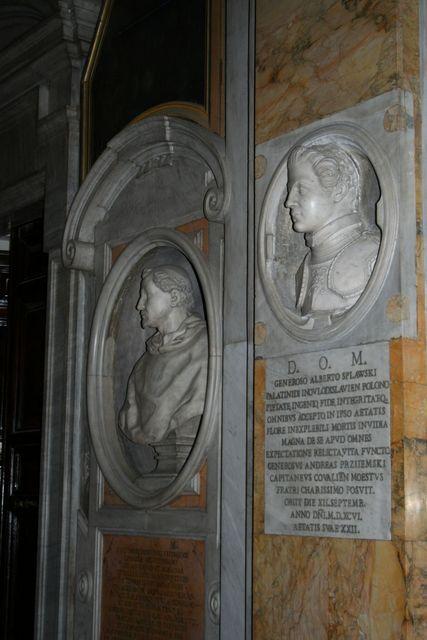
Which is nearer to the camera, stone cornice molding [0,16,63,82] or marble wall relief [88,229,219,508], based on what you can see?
marble wall relief [88,229,219,508]

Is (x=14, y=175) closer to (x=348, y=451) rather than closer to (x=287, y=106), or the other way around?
(x=287, y=106)

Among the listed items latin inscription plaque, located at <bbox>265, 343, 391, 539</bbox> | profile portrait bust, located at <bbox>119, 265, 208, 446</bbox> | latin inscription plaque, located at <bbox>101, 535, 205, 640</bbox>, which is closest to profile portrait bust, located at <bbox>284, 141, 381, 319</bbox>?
latin inscription plaque, located at <bbox>265, 343, 391, 539</bbox>

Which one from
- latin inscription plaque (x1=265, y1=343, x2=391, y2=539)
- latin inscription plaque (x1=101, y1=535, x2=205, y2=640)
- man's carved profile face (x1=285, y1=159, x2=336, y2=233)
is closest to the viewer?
latin inscription plaque (x1=265, y1=343, x2=391, y2=539)

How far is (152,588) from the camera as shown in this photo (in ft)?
20.5

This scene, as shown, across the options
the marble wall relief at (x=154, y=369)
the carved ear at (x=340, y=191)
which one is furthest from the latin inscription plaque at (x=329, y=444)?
the carved ear at (x=340, y=191)

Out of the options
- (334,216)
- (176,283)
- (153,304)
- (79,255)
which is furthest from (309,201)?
(79,255)

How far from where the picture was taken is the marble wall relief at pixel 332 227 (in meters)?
5.00

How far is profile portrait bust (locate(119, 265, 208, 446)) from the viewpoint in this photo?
20.5 ft

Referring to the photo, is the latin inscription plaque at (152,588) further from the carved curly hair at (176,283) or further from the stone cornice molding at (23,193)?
the stone cornice molding at (23,193)

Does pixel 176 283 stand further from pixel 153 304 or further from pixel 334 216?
pixel 334 216

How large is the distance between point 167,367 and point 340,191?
5.81 feet

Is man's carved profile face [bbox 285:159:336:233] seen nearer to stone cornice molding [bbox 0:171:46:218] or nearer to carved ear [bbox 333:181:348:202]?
carved ear [bbox 333:181:348:202]

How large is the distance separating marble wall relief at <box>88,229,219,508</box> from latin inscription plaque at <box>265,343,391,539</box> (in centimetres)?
68

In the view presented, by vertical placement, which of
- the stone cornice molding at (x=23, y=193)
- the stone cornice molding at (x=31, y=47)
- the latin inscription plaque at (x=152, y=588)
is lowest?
the latin inscription plaque at (x=152, y=588)
